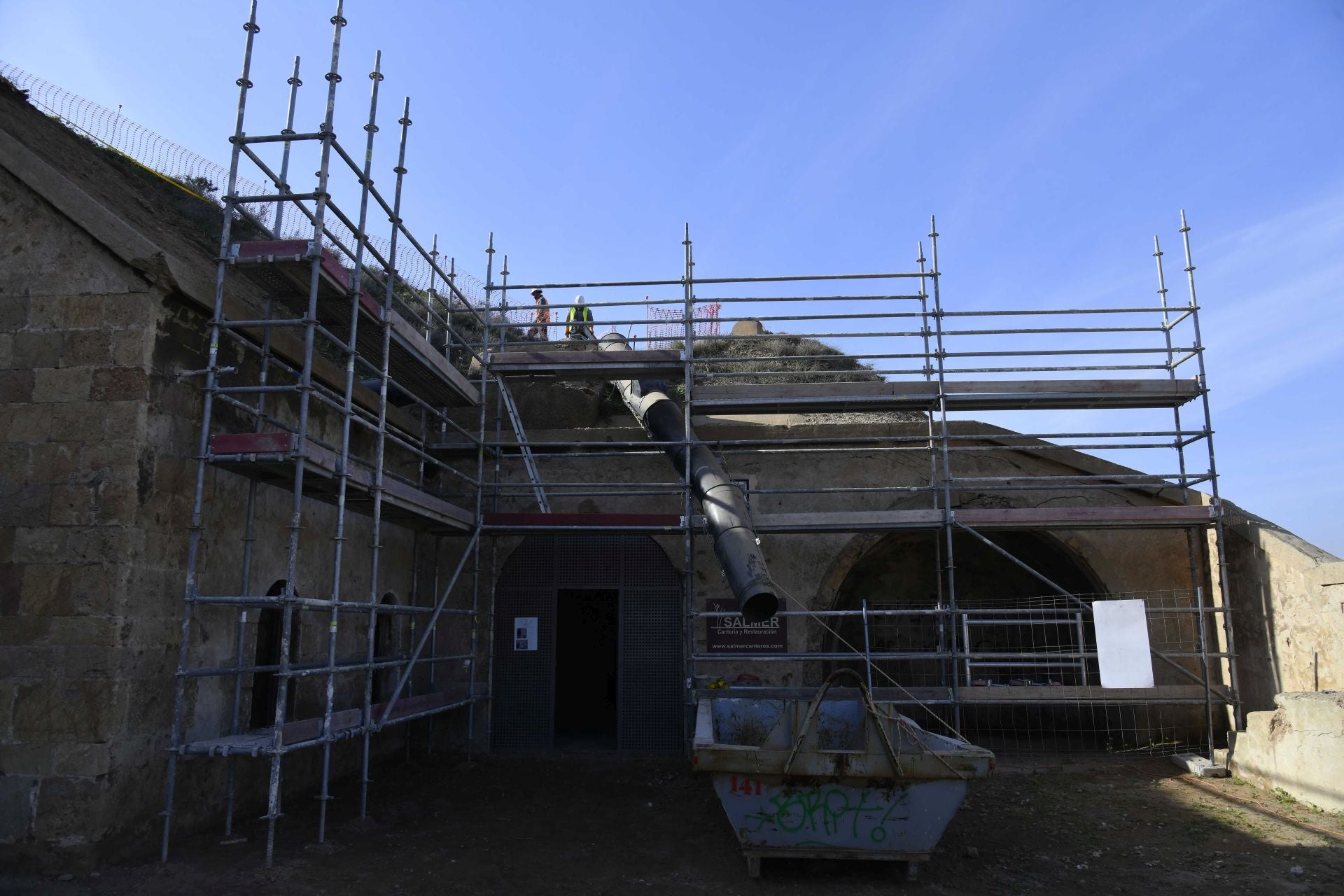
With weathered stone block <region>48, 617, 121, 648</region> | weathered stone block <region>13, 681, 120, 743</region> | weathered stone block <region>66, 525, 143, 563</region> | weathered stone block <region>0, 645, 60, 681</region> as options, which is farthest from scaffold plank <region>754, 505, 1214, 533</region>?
weathered stone block <region>0, 645, 60, 681</region>

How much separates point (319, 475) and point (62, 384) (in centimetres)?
196

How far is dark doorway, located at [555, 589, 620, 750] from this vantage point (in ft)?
50.0

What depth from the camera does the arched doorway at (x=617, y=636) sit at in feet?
37.1

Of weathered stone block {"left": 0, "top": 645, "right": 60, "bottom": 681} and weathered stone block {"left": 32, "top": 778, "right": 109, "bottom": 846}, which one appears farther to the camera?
weathered stone block {"left": 0, "top": 645, "right": 60, "bottom": 681}

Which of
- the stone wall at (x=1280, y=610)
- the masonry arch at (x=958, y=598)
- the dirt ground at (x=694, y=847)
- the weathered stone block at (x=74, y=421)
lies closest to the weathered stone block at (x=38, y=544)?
the weathered stone block at (x=74, y=421)

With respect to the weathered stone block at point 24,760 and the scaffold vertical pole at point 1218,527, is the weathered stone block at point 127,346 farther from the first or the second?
the scaffold vertical pole at point 1218,527

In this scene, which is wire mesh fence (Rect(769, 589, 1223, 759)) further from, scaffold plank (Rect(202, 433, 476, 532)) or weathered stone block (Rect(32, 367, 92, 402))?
weathered stone block (Rect(32, 367, 92, 402))

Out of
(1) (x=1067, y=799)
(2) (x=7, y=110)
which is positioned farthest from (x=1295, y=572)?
(2) (x=7, y=110)

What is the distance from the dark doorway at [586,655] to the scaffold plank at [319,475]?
578 centimetres

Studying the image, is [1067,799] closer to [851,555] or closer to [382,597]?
[851,555]

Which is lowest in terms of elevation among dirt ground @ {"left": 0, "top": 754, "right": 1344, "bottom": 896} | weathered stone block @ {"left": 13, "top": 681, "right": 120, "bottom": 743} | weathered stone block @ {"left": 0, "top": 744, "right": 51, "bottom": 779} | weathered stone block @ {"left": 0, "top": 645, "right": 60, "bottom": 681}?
dirt ground @ {"left": 0, "top": 754, "right": 1344, "bottom": 896}

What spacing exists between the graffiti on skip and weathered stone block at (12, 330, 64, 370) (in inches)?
240

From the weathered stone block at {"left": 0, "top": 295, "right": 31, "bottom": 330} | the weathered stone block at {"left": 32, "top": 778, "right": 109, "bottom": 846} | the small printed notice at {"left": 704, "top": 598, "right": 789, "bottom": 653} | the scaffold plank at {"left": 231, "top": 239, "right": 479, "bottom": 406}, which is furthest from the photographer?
the small printed notice at {"left": 704, "top": 598, "right": 789, "bottom": 653}

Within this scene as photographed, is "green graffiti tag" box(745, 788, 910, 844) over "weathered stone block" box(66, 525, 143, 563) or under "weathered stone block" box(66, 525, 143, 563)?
under
